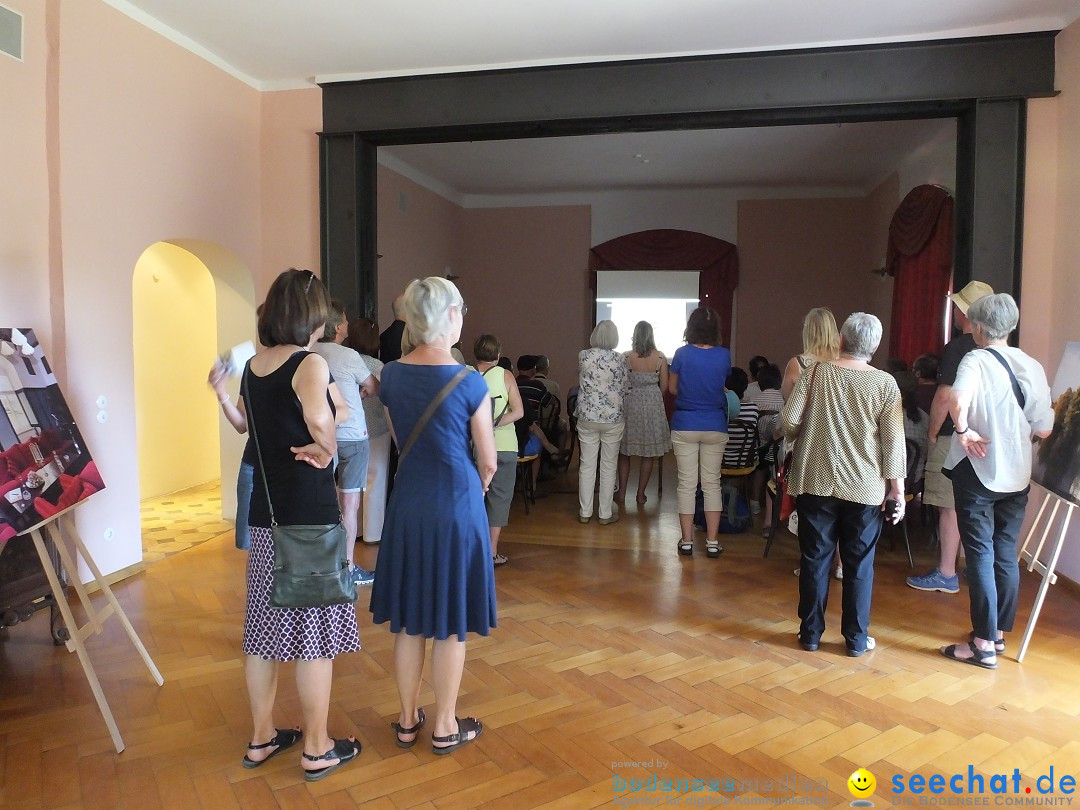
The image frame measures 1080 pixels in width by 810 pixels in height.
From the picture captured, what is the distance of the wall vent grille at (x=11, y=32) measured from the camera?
341 centimetres

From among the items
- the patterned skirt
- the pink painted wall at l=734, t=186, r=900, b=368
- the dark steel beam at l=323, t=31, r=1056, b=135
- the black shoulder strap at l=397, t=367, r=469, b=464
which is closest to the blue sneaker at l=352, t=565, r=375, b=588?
the patterned skirt

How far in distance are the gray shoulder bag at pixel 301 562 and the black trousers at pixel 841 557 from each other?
1997 millimetres

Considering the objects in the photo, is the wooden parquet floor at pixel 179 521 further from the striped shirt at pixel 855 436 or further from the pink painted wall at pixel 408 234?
the striped shirt at pixel 855 436

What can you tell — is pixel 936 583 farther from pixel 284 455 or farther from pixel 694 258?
pixel 694 258

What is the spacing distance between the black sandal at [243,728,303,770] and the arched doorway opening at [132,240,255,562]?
2906mm

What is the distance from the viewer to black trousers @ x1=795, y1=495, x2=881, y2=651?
3080 mm

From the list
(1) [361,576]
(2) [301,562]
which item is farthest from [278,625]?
(1) [361,576]

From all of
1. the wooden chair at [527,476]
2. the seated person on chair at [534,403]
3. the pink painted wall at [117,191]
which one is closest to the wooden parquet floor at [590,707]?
the pink painted wall at [117,191]

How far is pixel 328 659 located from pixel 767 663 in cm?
183

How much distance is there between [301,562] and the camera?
2.10 meters

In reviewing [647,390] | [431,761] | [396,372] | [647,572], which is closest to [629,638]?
[647,572]

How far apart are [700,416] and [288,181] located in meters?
3.37

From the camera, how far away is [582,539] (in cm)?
506

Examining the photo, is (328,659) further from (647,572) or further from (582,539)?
(582,539)
